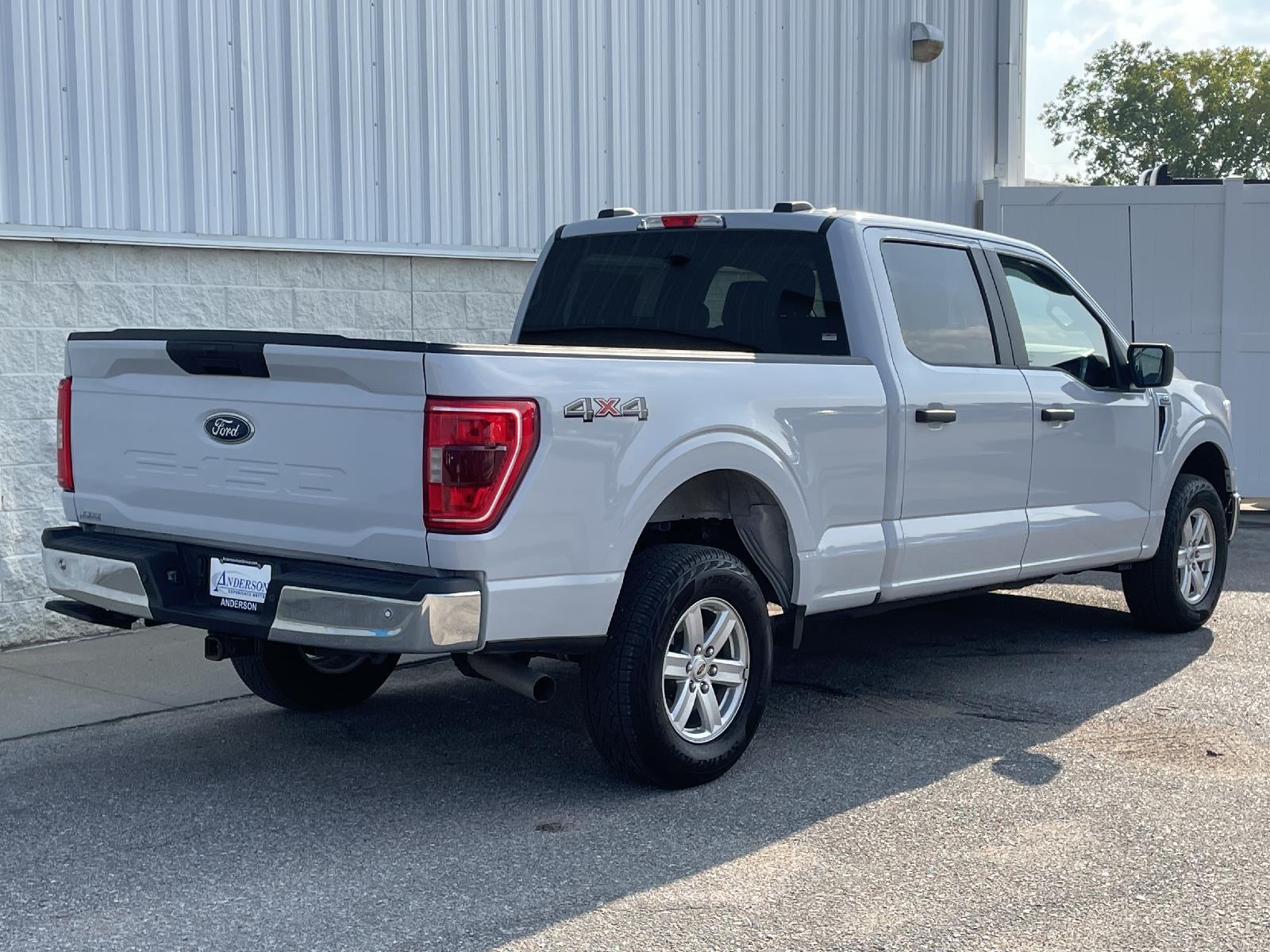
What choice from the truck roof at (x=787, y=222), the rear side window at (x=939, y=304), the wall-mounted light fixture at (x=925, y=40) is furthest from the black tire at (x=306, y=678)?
the wall-mounted light fixture at (x=925, y=40)

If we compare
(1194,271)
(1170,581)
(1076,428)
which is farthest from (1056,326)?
(1194,271)

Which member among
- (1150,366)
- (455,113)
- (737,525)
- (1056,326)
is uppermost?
(455,113)

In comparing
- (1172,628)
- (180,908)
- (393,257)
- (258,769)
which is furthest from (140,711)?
(1172,628)

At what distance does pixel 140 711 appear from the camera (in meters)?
6.44

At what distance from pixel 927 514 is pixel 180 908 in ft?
10.8

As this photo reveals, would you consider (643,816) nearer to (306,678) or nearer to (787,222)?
(306,678)

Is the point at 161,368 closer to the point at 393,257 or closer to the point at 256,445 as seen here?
the point at 256,445

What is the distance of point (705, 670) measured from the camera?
5273 millimetres

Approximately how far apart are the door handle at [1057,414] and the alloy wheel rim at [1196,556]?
4.53 feet

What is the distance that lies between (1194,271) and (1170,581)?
5809 mm

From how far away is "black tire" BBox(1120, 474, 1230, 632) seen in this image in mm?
7855

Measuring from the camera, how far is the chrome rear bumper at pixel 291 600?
14.6 ft

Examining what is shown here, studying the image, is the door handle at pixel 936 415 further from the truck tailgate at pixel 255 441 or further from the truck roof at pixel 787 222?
the truck tailgate at pixel 255 441

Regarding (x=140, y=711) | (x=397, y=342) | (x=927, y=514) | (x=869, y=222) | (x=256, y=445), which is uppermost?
(x=869, y=222)
